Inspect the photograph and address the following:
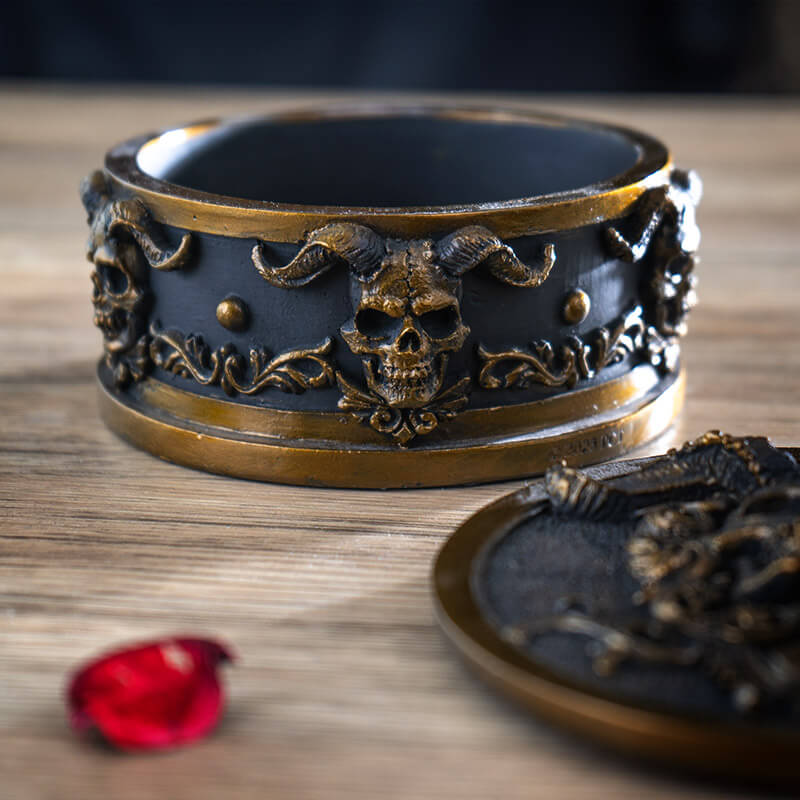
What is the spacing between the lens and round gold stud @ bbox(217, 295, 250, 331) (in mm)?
1240

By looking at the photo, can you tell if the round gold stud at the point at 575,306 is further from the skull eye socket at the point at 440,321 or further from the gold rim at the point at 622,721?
the gold rim at the point at 622,721

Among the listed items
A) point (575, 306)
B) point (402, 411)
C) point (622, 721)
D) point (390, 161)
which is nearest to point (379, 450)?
point (402, 411)

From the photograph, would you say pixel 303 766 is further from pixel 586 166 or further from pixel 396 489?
pixel 586 166

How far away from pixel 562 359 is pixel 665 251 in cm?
18

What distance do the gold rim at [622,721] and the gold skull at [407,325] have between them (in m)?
0.31

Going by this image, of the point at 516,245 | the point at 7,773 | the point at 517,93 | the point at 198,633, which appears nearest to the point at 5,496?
the point at 198,633

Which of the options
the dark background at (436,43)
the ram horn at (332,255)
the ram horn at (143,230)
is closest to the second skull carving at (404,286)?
the ram horn at (332,255)

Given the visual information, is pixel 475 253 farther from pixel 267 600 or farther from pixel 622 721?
pixel 622 721

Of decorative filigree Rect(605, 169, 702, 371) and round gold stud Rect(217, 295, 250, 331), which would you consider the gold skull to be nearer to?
round gold stud Rect(217, 295, 250, 331)

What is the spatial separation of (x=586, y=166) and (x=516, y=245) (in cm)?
43

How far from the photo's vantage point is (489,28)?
3.84 metres

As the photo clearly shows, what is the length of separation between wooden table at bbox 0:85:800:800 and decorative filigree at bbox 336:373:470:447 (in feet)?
→ 0.26

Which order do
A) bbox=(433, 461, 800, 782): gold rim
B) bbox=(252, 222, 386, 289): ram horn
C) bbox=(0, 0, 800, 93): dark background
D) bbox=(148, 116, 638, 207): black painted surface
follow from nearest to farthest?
bbox=(433, 461, 800, 782): gold rim, bbox=(252, 222, 386, 289): ram horn, bbox=(148, 116, 638, 207): black painted surface, bbox=(0, 0, 800, 93): dark background

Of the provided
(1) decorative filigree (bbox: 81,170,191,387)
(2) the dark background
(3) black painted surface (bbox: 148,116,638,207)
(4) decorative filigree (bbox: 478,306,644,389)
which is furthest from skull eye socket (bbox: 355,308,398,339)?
(2) the dark background
